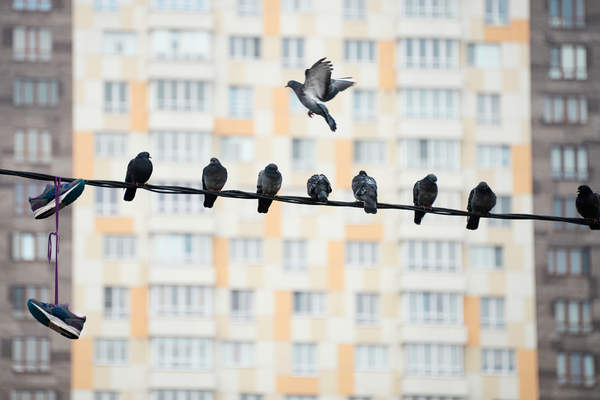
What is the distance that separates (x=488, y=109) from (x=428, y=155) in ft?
12.5

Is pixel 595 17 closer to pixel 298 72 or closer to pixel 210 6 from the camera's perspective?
pixel 298 72

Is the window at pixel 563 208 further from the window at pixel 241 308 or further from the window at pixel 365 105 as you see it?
the window at pixel 241 308

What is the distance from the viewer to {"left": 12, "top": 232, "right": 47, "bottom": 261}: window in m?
56.2

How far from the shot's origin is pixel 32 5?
5747 centimetres

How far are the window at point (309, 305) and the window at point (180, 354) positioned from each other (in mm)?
4309

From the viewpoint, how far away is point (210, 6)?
58.1 meters

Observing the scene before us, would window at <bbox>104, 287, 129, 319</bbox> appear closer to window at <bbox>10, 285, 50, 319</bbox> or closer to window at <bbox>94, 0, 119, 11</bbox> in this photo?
window at <bbox>10, 285, 50, 319</bbox>

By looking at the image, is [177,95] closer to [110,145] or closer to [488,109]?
[110,145]

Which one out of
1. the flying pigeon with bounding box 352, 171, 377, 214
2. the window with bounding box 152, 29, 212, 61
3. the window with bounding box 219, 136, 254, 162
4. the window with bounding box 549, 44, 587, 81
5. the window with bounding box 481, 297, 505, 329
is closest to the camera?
the flying pigeon with bounding box 352, 171, 377, 214

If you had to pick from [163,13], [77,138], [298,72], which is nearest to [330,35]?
[298,72]

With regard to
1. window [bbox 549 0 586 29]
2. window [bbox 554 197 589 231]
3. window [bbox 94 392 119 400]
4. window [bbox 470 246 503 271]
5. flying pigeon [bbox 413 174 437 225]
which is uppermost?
window [bbox 549 0 586 29]

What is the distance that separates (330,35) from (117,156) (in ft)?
36.5

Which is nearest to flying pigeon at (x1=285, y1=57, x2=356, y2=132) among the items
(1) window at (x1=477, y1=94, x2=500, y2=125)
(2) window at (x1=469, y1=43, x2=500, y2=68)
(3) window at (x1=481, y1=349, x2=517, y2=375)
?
→ (3) window at (x1=481, y1=349, x2=517, y2=375)

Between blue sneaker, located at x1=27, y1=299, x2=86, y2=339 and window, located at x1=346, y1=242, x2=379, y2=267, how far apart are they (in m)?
41.9
